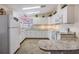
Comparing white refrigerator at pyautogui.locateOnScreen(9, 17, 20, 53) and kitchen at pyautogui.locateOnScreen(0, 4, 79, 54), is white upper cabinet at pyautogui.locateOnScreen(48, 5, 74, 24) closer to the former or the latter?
kitchen at pyautogui.locateOnScreen(0, 4, 79, 54)

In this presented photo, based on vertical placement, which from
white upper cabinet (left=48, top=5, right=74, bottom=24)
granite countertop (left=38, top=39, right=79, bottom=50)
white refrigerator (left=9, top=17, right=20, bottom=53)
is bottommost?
granite countertop (left=38, top=39, right=79, bottom=50)

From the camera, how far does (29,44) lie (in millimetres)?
1583

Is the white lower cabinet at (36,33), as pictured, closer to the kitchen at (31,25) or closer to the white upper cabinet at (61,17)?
the kitchen at (31,25)

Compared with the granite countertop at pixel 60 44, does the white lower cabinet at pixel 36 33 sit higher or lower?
higher

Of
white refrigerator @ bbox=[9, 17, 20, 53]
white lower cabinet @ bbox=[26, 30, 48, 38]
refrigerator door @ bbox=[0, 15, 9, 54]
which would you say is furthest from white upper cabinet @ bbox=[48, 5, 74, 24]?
refrigerator door @ bbox=[0, 15, 9, 54]

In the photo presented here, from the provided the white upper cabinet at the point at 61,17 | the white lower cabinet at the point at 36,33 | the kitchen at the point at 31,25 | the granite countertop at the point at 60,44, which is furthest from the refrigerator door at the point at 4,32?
the white upper cabinet at the point at 61,17

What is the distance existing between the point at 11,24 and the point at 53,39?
59 centimetres

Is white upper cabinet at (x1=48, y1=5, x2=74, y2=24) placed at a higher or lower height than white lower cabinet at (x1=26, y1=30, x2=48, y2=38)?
higher

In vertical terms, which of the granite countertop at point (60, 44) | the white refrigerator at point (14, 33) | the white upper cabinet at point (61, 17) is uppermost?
the white upper cabinet at point (61, 17)

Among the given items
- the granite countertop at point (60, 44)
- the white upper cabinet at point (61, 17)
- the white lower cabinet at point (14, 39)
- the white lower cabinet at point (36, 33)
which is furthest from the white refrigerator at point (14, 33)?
the white upper cabinet at point (61, 17)

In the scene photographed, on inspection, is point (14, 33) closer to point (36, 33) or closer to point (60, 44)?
point (36, 33)

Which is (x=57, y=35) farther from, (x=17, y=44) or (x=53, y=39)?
(x=17, y=44)

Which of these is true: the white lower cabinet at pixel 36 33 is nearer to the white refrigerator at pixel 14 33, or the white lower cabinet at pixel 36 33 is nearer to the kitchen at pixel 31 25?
the kitchen at pixel 31 25
